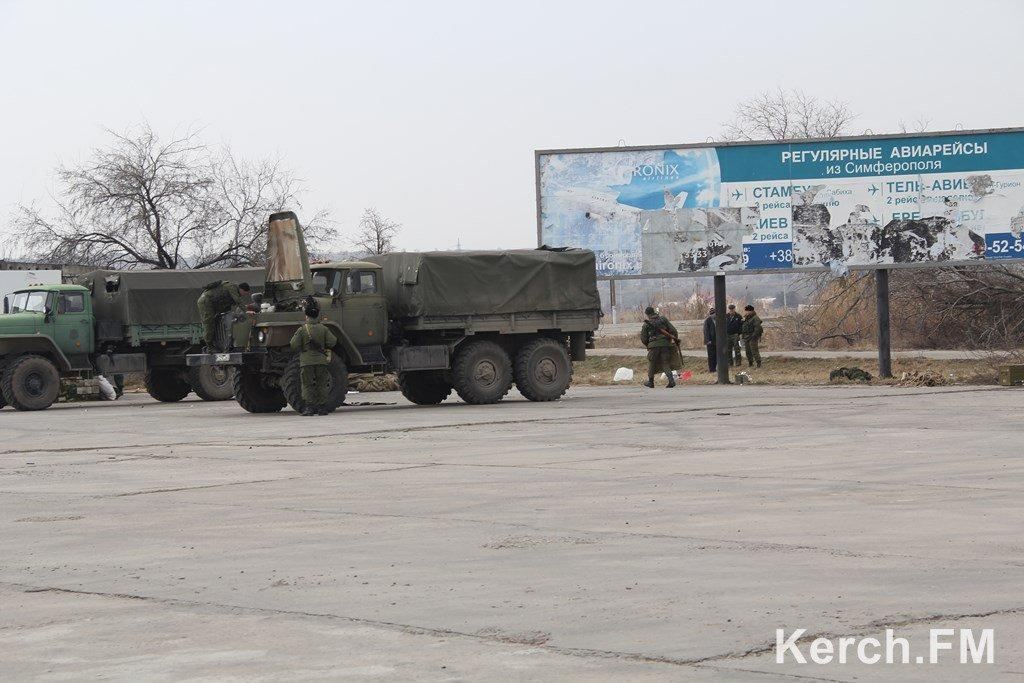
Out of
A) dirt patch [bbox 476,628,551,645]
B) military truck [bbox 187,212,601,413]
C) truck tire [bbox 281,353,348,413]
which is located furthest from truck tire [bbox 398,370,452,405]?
dirt patch [bbox 476,628,551,645]

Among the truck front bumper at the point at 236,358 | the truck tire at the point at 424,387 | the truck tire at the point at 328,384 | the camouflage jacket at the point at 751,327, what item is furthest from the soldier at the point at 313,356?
the camouflage jacket at the point at 751,327

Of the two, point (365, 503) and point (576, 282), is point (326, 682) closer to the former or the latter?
point (365, 503)

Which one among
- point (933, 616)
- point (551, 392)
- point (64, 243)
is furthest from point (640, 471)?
point (64, 243)

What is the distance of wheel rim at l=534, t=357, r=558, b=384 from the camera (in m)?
26.6

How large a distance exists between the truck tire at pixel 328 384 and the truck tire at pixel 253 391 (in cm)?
115

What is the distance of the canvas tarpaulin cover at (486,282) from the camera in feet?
84.4

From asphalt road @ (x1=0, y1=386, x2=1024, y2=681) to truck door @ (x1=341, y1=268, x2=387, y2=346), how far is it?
23.7 feet

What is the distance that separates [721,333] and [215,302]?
11.9 meters

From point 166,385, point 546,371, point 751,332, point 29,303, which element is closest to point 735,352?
point 751,332

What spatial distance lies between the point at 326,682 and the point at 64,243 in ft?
128

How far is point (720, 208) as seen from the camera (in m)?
32.1

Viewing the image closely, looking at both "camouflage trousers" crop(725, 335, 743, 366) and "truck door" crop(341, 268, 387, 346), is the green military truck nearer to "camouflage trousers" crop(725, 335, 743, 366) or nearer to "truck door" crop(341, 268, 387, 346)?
"truck door" crop(341, 268, 387, 346)

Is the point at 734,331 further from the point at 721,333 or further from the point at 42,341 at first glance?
the point at 42,341

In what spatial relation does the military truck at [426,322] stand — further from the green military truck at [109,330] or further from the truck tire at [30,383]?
the green military truck at [109,330]
